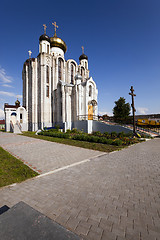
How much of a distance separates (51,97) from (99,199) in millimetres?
25866

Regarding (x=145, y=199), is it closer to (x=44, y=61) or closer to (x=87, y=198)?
(x=87, y=198)

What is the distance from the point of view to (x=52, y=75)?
26.9 meters

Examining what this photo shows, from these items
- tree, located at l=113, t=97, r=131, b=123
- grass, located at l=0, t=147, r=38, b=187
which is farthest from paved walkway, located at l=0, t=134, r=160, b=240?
tree, located at l=113, t=97, r=131, b=123

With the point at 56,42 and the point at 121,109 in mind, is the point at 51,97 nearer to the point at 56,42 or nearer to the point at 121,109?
the point at 56,42

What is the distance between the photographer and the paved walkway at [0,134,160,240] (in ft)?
7.21

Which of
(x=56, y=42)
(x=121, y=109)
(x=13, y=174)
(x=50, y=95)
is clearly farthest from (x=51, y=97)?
(x=13, y=174)

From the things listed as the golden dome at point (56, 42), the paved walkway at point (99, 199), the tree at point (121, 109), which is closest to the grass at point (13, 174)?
the paved walkway at point (99, 199)

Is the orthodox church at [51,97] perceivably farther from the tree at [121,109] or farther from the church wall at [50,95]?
the tree at [121,109]

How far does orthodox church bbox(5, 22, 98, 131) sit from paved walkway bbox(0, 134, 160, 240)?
1796 centimetres

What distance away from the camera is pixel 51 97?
87.8 ft

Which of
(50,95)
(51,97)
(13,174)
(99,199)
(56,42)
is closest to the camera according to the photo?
(99,199)

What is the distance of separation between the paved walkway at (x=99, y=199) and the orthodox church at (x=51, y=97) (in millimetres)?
17965

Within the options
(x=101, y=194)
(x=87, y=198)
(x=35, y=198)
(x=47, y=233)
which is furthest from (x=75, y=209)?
(x=47, y=233)

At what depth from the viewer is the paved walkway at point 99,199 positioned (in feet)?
7.21
